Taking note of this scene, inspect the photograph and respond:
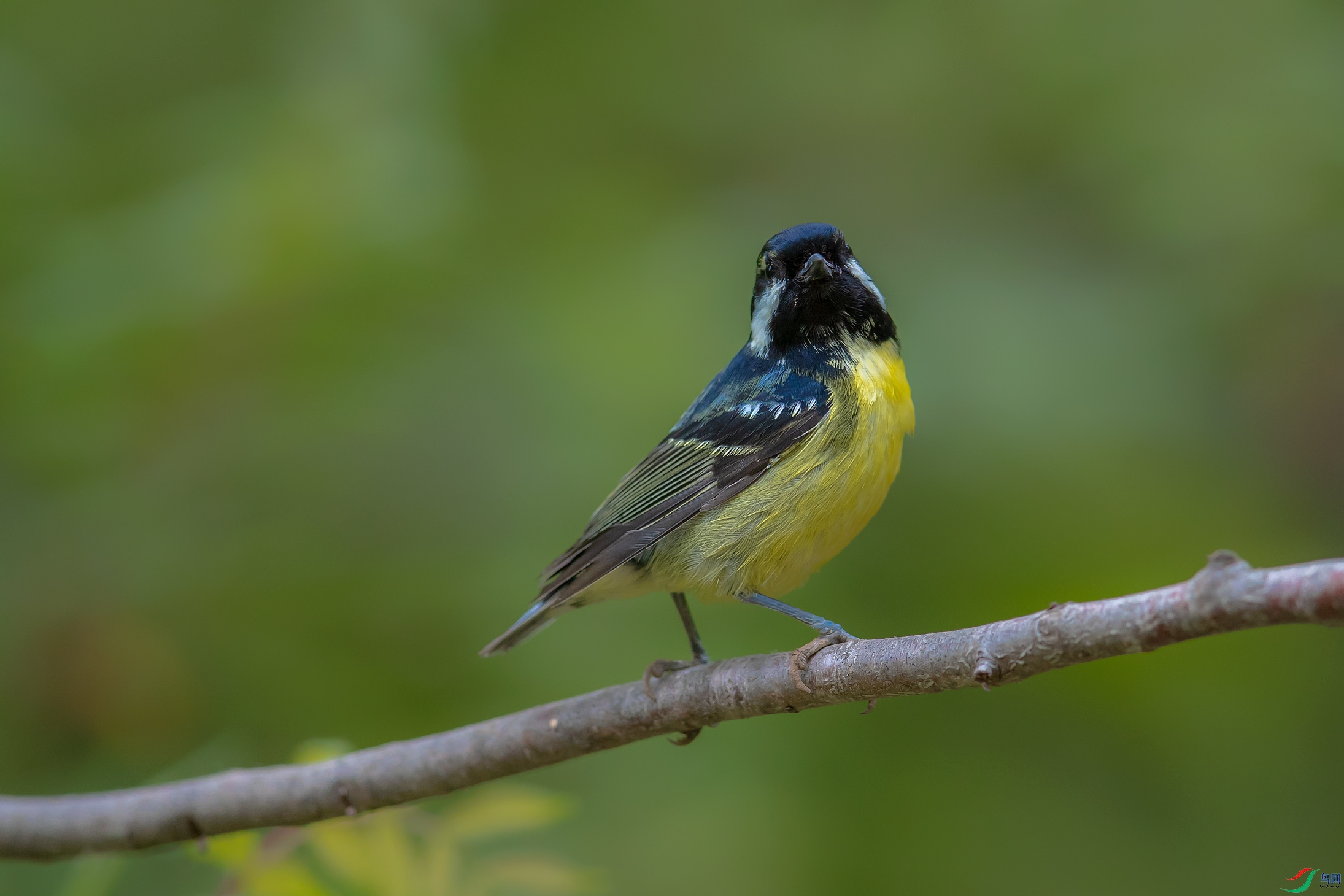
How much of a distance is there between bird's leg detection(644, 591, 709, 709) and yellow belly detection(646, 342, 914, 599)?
19 centimetres

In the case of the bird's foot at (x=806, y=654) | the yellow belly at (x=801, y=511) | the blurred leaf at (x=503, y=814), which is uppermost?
the yellow belly at (x=801, y=511)

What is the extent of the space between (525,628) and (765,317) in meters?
1.37

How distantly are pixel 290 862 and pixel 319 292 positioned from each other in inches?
95.7

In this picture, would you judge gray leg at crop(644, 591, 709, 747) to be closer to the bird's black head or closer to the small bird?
the small bird

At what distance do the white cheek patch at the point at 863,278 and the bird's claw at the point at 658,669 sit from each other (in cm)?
146

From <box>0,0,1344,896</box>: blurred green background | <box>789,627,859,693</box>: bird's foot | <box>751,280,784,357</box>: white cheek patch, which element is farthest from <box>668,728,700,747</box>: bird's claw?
<box>751,280,784,357</box>: white cheek patch

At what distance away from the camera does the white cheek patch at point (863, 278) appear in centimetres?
385

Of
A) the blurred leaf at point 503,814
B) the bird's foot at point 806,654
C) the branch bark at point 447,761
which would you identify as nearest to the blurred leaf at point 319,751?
the branch bark at point 447,761

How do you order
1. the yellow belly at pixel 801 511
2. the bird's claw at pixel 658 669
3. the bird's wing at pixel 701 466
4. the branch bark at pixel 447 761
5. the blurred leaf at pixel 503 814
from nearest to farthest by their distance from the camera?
the branch bark at pixel 447 761, the blurred leaf at pixel 503 814, the bird's claw at pixel 658 669, the yellow belly at pixel 801 511, the bird's wing at pixel 701 466

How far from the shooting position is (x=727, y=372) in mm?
3945

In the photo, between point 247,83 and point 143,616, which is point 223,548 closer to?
point 143,616

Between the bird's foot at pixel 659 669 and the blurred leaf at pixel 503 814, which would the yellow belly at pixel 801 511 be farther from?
the blurred leaf at pixel 503 814

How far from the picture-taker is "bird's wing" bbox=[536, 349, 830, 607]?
3424 millimetres

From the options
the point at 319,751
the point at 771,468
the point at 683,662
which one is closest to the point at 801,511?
the point at 771,468
